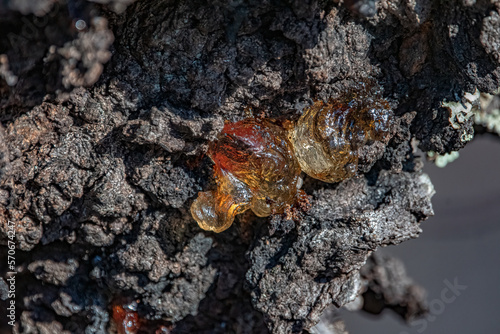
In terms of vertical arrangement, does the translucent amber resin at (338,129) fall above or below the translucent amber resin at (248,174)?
above

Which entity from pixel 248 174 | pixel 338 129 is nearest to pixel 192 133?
pixel 248 174

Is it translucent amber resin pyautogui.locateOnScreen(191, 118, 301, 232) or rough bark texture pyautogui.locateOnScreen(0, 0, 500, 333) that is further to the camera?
translucent amber resin pyautogui.locateOnScreen(191, 118, 301, 232)

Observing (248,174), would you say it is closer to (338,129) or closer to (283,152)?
(283,152)

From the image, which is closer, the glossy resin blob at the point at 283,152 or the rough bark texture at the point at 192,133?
the rough bark texture at the point at 192,133

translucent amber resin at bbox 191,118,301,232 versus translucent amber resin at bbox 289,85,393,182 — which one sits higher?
translucent amber resin at bbox 289,85,393,182
